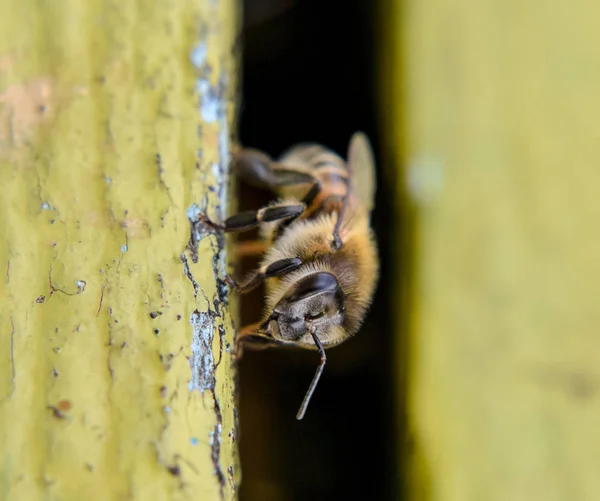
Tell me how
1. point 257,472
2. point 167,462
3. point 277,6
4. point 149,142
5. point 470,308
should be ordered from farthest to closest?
point 277,6 < point 257,472 < point 470,308 < point 149,142 < point 167,462

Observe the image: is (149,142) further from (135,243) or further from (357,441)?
(357,441)

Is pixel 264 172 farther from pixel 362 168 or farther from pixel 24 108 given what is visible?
pixel 24 108

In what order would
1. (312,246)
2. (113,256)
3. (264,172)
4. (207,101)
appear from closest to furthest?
(113,256) < (207,101) < (312,246) < (264,172)

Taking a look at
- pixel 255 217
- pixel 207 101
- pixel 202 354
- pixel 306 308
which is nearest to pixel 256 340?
pixel 306 308

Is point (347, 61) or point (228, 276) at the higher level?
point (347, 61)

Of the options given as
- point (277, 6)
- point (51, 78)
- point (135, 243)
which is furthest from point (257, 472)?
point (277, 6)

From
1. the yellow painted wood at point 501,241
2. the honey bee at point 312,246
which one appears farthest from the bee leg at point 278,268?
the yellow painted wood at point 501,241

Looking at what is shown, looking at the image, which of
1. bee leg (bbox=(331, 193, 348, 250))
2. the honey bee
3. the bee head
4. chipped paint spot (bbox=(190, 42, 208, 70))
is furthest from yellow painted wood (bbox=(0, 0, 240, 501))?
bee leg (bbox=(331, 193, 348, 250))
